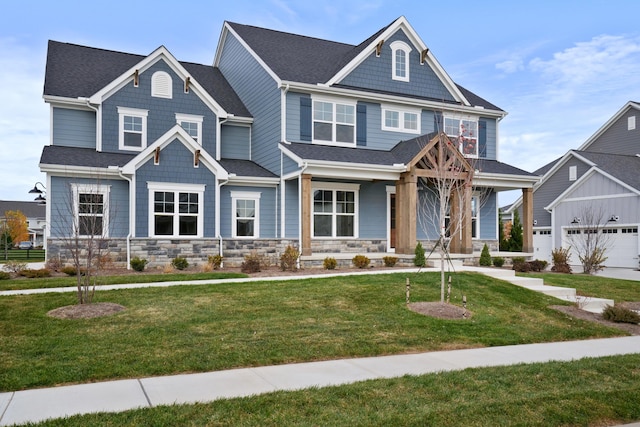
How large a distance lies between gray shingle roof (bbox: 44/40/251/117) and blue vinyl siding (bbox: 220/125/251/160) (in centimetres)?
71

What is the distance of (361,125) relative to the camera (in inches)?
866

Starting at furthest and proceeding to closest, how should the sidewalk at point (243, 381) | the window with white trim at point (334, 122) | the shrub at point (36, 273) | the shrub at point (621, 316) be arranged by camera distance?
the window with white trim at point (334, 122) < the shrub at point (36, 273) < the shrub at point (621, 316) < the sidewalk at point (243, 381)

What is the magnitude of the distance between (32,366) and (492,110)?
21902 mm

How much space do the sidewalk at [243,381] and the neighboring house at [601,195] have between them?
1890 centimetres

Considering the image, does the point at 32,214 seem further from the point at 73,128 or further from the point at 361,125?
the point at 361,125

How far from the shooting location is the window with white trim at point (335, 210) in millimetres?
20859

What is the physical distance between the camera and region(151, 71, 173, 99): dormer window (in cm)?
2111

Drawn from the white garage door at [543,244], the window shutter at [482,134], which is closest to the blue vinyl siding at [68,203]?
the window shutter at [482,134]

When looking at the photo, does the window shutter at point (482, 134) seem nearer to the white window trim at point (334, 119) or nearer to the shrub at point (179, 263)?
the white window trim at point (334, 119)

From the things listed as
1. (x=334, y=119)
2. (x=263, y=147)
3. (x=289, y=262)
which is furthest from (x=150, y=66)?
(x=289, y=262)

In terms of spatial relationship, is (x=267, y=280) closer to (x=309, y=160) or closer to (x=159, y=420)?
(x=309, y=160)

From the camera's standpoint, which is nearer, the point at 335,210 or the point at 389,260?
the point at 389,260

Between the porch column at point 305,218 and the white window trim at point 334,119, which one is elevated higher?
the white window trim at point 334,119

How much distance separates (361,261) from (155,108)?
32.6ft
